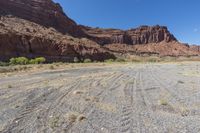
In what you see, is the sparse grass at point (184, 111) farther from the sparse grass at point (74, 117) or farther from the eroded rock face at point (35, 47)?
the eroded rock face at point (35, 47)

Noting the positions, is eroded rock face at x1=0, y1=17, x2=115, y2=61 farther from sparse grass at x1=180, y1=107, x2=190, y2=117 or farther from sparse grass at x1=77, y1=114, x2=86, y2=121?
sparse grass at x1=180, y1=107, x2=190, y2=117

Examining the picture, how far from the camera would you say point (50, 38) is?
93562 millimetres

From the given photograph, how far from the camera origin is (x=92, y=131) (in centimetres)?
604

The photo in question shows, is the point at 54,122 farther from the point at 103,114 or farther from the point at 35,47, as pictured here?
the point at 35,47

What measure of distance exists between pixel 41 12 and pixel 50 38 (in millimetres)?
57493

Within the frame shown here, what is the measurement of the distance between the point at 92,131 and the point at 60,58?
78.4 meters

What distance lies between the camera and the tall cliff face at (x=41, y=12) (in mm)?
124794

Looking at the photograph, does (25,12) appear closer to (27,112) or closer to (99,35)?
(99,35)

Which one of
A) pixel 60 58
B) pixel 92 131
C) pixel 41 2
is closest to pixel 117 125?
pixel 92 131

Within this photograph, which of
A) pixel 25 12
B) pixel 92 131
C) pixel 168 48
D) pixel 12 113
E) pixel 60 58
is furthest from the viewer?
pixel 168 48

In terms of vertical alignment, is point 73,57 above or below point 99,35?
below

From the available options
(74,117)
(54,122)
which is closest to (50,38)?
(74,117)

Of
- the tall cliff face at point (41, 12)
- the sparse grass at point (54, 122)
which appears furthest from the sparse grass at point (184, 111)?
the tall cliff face at point (41, 12)

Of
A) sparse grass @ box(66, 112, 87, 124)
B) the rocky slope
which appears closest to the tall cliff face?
the rocky slope
